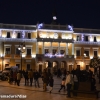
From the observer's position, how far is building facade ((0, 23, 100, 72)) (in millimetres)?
50344

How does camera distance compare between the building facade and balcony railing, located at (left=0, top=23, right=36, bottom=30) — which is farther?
balcony railing, located at (left=0, top=23, right=36, bottom=30)

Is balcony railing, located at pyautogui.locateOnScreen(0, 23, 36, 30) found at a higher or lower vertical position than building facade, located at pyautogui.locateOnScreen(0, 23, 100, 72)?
higher

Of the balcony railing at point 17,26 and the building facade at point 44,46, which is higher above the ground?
the balcony railing at point 17,26

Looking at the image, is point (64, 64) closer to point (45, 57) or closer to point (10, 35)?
point (45, 57)

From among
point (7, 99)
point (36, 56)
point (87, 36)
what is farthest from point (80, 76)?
point (87, 36)

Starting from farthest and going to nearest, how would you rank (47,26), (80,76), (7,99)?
(47,26), (80,76), (7,99)

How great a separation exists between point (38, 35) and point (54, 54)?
5.79 meters

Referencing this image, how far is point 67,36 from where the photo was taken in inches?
2092

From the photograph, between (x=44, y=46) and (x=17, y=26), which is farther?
(x=44, y=46)

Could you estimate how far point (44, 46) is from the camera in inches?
2062

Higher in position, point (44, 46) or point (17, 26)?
point (17, 26)

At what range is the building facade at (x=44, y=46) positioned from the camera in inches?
1982

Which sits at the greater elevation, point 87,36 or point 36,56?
point 87,36

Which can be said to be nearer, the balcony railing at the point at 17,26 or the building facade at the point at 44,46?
the building facade at the point at 44,46
